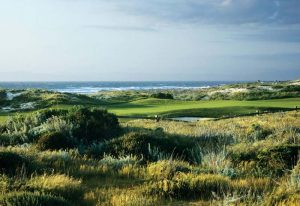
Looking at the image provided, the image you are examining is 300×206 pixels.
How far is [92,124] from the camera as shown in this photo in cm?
1641

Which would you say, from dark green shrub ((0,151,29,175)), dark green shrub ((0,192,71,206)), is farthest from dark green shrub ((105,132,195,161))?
dark green shrub ((0,192,71,206))

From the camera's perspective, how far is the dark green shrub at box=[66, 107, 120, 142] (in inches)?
620

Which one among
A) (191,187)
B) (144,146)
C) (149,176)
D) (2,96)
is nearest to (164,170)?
(149,176)

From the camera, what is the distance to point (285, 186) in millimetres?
8438

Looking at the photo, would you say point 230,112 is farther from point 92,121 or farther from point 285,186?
point 285,186

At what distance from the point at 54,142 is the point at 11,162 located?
3.86 m

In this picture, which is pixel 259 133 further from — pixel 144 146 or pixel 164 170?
pixel 164 170

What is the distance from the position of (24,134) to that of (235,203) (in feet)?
32.2

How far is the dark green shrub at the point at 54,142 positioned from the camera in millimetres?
13297

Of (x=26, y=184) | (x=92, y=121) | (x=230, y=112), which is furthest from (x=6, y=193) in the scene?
(x=230, y=112)

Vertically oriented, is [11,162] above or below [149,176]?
above

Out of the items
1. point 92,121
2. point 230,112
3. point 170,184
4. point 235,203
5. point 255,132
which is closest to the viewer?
point 235,203

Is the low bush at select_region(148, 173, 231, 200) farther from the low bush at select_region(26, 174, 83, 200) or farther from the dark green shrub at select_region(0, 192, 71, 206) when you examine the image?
the dark green shrub at select_region(0, 192, 71, 206)

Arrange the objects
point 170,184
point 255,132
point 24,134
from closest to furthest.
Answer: point 170,184 < point 24,134 < point 255,132
